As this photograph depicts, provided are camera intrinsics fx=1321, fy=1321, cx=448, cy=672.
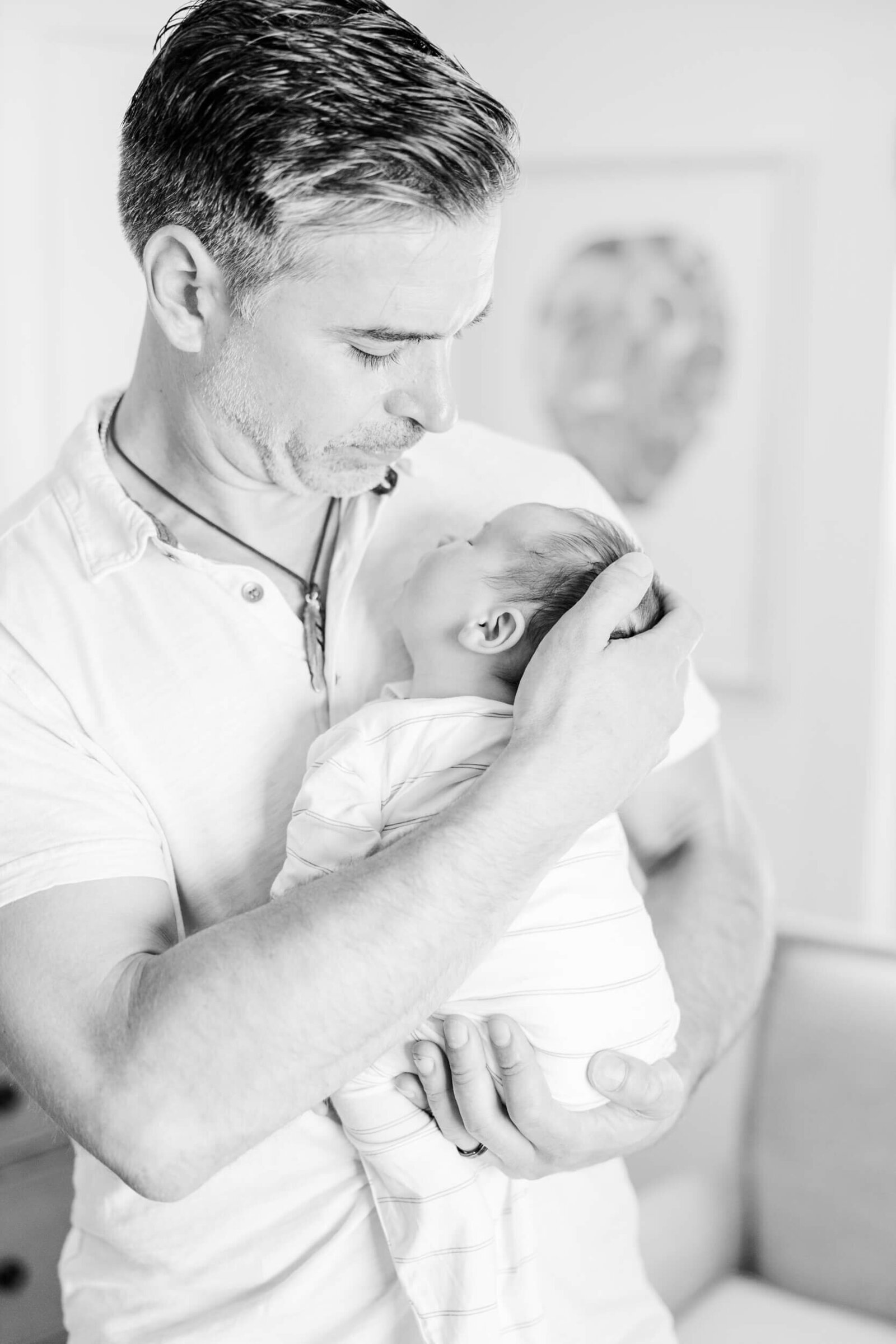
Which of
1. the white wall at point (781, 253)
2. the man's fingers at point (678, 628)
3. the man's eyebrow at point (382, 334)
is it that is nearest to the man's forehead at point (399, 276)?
the man's eyebrow at point (382, 334)

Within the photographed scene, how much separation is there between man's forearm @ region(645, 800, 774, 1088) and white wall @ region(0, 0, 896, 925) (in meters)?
1.76

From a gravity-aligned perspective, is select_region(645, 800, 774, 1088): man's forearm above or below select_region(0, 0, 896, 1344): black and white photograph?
below

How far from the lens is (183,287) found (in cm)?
106

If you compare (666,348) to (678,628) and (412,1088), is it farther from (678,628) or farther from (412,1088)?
(412,1088)

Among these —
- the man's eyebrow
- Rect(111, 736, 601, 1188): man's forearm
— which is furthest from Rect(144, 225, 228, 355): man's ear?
Rect(111, 736, 601, 1188): man's forearm

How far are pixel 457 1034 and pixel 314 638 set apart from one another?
1.18 feet

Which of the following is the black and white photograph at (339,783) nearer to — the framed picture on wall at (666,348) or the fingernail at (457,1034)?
the fingernail at (457,1034)

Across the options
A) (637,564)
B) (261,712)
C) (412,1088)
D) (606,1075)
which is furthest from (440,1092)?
(637,564)

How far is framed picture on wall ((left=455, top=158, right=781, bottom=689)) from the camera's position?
302 centimetres

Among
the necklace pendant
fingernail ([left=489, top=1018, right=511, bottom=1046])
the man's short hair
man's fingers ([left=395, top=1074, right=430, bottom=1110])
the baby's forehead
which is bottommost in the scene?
man's fingers ([left=395, top=1074, right=430, bottom=1110])

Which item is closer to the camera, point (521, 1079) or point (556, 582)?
point (521, 1079)

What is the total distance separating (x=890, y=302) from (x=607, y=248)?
2.34ft

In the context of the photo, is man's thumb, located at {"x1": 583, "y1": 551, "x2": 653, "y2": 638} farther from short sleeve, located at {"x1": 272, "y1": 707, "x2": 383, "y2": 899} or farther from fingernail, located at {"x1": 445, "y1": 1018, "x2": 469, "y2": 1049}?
fingernail, located at {"x1": 445, "y1": 1018, "x2": 469, "y2": 1049}

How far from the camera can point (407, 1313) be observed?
108 centimetres
